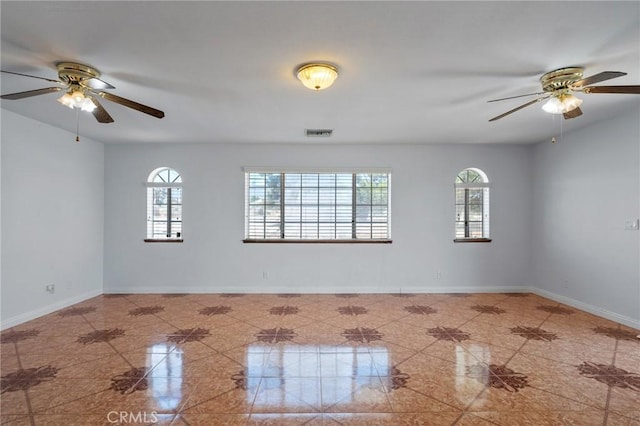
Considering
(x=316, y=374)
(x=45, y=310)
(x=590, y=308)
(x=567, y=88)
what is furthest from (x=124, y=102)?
(x=590, y=308)

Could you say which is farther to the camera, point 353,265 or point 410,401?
point 353,265

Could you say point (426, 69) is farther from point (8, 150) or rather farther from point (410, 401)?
point (8, 150)

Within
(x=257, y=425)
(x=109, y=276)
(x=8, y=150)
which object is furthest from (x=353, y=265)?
(x=8, y=150)

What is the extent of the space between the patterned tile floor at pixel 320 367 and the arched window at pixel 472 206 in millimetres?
1482

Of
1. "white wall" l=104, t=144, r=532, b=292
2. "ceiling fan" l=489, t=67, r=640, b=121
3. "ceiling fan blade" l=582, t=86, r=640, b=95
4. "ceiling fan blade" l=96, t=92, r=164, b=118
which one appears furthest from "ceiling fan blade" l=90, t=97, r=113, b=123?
"ceiling fan blade" l=582, t=86, r=640, b=95

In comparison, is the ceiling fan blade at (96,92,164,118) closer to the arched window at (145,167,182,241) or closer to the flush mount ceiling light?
the flush mount ceiling light

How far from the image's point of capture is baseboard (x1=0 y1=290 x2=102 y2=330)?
351 centimetres

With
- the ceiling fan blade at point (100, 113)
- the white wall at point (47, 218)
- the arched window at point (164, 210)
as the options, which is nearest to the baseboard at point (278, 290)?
the white wall at point (47, 218)

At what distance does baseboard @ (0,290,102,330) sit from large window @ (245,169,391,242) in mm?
2879

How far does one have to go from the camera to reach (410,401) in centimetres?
209

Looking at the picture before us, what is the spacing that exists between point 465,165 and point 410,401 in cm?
422

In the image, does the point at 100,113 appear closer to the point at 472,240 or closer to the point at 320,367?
the point at 320,367

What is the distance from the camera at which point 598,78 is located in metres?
2.06

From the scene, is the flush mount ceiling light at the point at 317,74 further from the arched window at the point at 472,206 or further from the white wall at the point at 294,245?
the arched window at the point at 472,206
